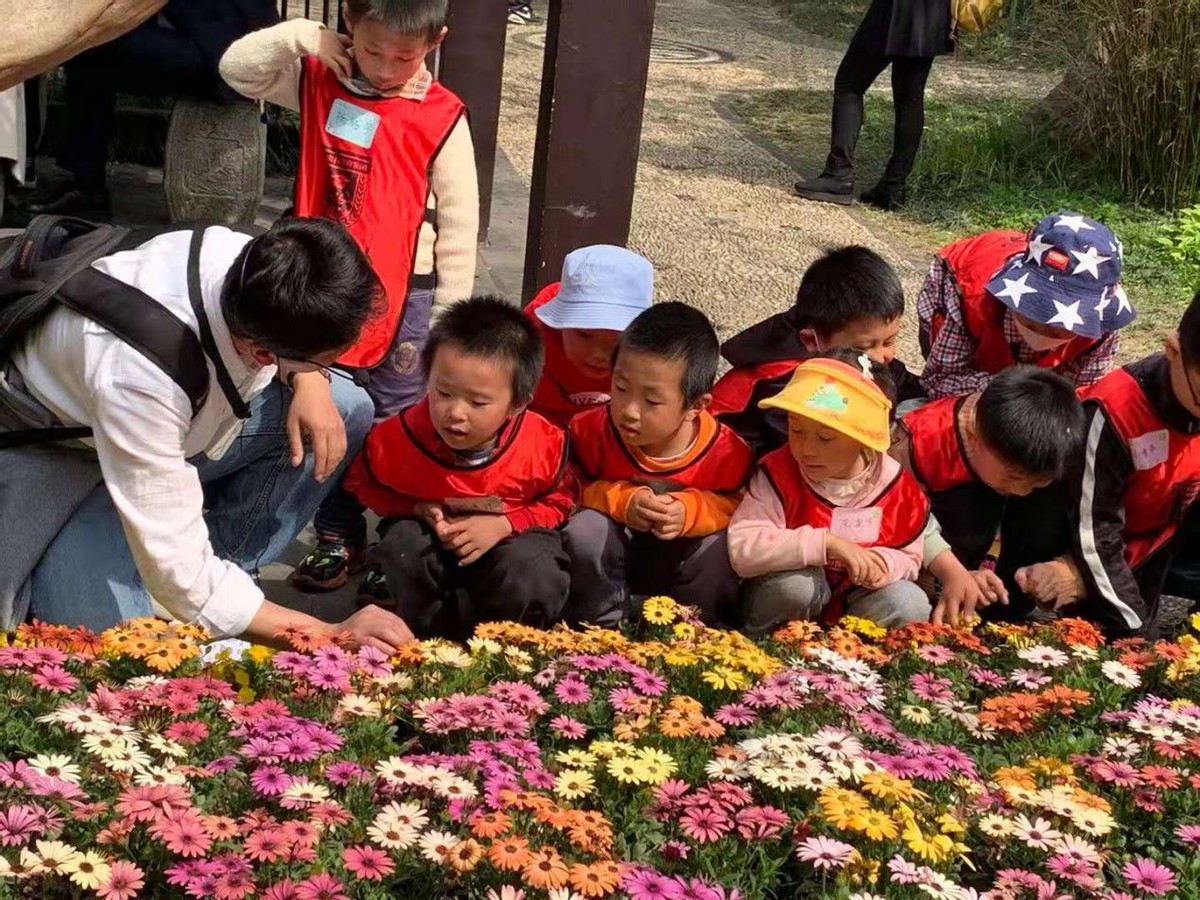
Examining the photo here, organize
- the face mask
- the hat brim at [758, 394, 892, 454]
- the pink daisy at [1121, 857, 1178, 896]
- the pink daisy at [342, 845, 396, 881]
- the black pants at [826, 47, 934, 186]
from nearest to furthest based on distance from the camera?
the pink daisy at [342, 845, 396, 881]
the pink daisy at [1121, 857, 1178, 896]
the hat brim at [758, 394, 892, 454]
the face mask
the black pants at [826, 47, 934, 186]

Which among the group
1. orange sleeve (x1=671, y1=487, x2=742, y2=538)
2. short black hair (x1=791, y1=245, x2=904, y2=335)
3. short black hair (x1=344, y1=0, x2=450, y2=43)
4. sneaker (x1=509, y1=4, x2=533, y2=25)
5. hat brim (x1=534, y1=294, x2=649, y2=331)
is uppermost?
short black hair (x1=344, y1=0, x2=450, y2=43)

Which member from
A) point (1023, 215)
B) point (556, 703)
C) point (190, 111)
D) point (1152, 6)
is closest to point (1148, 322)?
point (1023, 215)

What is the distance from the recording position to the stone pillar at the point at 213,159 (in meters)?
5.47

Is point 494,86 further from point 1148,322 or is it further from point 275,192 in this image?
point 1148,322

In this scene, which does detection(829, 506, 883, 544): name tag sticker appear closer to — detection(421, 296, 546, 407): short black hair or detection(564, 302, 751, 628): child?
detection(564, 302, 751, 628): child

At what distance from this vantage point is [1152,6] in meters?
8.51

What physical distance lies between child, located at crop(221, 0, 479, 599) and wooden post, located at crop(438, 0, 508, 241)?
6.45 feet


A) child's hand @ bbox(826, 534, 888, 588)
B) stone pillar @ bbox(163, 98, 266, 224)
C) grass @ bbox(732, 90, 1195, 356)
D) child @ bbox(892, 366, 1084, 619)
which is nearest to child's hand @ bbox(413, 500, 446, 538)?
child's hand @ bbox(826, 534, 888, 588)

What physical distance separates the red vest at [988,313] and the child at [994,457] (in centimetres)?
34

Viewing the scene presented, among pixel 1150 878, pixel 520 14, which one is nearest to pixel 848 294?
pixel 1150 878

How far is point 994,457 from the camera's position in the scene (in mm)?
3547

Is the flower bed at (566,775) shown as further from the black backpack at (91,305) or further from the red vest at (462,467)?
the red vest at (462,467)

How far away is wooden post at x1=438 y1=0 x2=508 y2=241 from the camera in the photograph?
5.86 meters

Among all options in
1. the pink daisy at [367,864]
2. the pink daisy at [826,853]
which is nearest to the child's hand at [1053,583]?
the pink daisy at [826,853]
